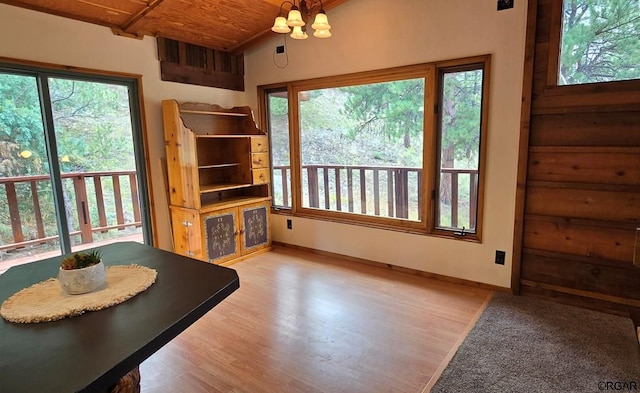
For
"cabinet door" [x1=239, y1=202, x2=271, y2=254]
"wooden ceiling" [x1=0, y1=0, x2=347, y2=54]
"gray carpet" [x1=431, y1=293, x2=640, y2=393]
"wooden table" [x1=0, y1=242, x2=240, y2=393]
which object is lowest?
"gray carpet" [x1=431, y1=293, x2=640, y2=393]

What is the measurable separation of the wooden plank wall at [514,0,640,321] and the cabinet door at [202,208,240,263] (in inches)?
111

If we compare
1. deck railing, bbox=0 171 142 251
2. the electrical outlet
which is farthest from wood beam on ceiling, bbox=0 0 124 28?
the electrical outlet

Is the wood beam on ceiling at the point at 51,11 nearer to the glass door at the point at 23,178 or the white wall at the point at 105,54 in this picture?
the white wall at the point at 105,54

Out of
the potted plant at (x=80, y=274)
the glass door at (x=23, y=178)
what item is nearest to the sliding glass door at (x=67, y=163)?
the glass door at (x=23, y=178)

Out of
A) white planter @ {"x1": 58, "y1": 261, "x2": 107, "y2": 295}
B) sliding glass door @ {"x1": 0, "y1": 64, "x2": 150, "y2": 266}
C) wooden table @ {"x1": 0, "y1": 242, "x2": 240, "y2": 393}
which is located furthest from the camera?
sliding glass door @ {"x1": 0, "y1": 64, "x2": 150, "y2": 266}

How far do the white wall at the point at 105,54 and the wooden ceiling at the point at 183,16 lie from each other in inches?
3.3

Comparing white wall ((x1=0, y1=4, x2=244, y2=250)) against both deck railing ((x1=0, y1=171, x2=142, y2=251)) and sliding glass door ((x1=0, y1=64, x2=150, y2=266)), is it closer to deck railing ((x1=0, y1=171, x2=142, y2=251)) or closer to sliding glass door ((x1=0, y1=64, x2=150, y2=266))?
sliding glass door ((x1=0, y1=64, x2=150, y2=266))

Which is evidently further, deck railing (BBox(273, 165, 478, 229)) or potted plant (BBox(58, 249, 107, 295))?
deck railing (BBox(273, 165, 478, 229))

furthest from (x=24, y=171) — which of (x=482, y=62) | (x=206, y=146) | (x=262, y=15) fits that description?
(x=482, y=62)

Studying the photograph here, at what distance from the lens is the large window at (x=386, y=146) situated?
3139 mm

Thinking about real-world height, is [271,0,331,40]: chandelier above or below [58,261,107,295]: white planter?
above

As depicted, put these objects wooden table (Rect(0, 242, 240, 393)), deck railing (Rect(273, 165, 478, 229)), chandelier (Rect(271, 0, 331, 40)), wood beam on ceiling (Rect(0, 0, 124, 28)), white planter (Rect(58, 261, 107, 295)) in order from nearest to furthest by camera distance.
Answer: wooden table (Rect(0, 242, 240, 393)) → white planter (Rect(58, 261, 107, 295)) → chandelier (Rect(271, 0, 331, 40)) → wood beam on ceiling (Rect(0, 0, 124, 28)) → deck railing (Rect(273, 165, 478, 229))

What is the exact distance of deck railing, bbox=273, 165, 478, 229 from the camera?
3262mm

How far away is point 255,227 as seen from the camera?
13.7ft
